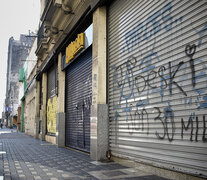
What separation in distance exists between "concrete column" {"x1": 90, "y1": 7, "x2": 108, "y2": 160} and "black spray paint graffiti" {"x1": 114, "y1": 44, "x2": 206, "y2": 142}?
0.52 meters

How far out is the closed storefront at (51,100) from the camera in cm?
1510

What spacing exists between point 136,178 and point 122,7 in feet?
15.7

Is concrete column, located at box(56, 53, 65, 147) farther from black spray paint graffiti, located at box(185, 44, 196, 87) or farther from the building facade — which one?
black spray paint graffiti, located at box(185, 44, 196, 87)

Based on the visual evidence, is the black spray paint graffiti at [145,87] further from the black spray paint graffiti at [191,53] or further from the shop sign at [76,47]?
the shop sign at [76,47]

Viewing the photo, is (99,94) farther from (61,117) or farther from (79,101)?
(61,117)

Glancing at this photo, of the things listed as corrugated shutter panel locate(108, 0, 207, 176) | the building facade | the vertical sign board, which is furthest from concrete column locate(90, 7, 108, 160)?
Answer: the vertical sign board

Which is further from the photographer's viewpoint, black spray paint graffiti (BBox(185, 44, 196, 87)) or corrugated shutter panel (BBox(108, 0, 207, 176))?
black spray paint graffiti (BBox(185, 44, 196, 87))

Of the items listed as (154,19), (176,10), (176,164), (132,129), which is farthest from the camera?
(132,129)

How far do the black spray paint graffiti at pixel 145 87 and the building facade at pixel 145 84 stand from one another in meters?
0.02

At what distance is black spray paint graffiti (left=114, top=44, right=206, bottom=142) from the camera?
4.50 meters

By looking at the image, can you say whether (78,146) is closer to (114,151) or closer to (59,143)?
(59,143)

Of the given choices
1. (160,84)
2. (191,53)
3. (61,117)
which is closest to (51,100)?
(61,117)

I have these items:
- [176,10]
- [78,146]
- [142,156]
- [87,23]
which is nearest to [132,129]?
[142,156]

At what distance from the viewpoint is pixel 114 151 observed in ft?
23.0
